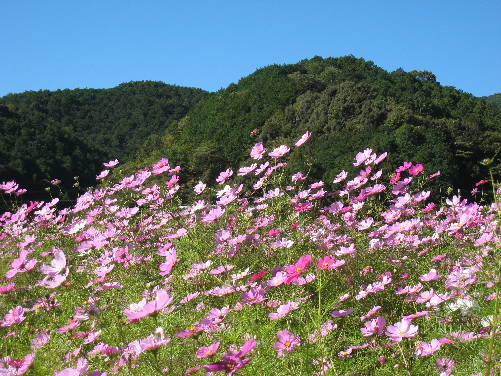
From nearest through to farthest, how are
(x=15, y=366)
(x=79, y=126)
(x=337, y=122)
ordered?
1. (x=15, y=366)
2. (x=337, y=122)
3. (x=79, y=126)

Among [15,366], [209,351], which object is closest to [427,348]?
[209,351]

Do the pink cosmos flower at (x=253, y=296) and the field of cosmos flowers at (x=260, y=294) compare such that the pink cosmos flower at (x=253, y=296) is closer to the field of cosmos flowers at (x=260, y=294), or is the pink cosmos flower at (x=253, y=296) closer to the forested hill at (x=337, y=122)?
the field of cosmos flowers at (x=260, y=294)

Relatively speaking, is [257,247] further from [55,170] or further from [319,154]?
[55,170]

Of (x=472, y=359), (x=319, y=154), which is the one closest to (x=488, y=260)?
(x=472, y=359)

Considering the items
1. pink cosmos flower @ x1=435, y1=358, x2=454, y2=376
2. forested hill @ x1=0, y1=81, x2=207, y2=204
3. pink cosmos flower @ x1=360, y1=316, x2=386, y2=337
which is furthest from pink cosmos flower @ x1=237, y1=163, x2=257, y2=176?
forested hill @ x1=0, y1=81, x2=207, y2=204

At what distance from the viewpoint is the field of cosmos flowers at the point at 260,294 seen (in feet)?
Result: 5.90

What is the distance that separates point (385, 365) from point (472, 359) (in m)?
0.29

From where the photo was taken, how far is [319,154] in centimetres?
1195

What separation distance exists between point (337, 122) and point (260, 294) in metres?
12.5

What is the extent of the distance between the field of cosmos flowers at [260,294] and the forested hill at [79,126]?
16707mm

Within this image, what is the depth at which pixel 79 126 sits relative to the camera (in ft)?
168

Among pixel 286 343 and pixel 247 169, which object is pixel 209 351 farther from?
pixel 247 169

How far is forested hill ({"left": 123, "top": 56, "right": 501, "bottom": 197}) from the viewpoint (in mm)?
11711

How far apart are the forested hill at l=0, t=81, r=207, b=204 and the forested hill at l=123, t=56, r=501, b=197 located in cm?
478
